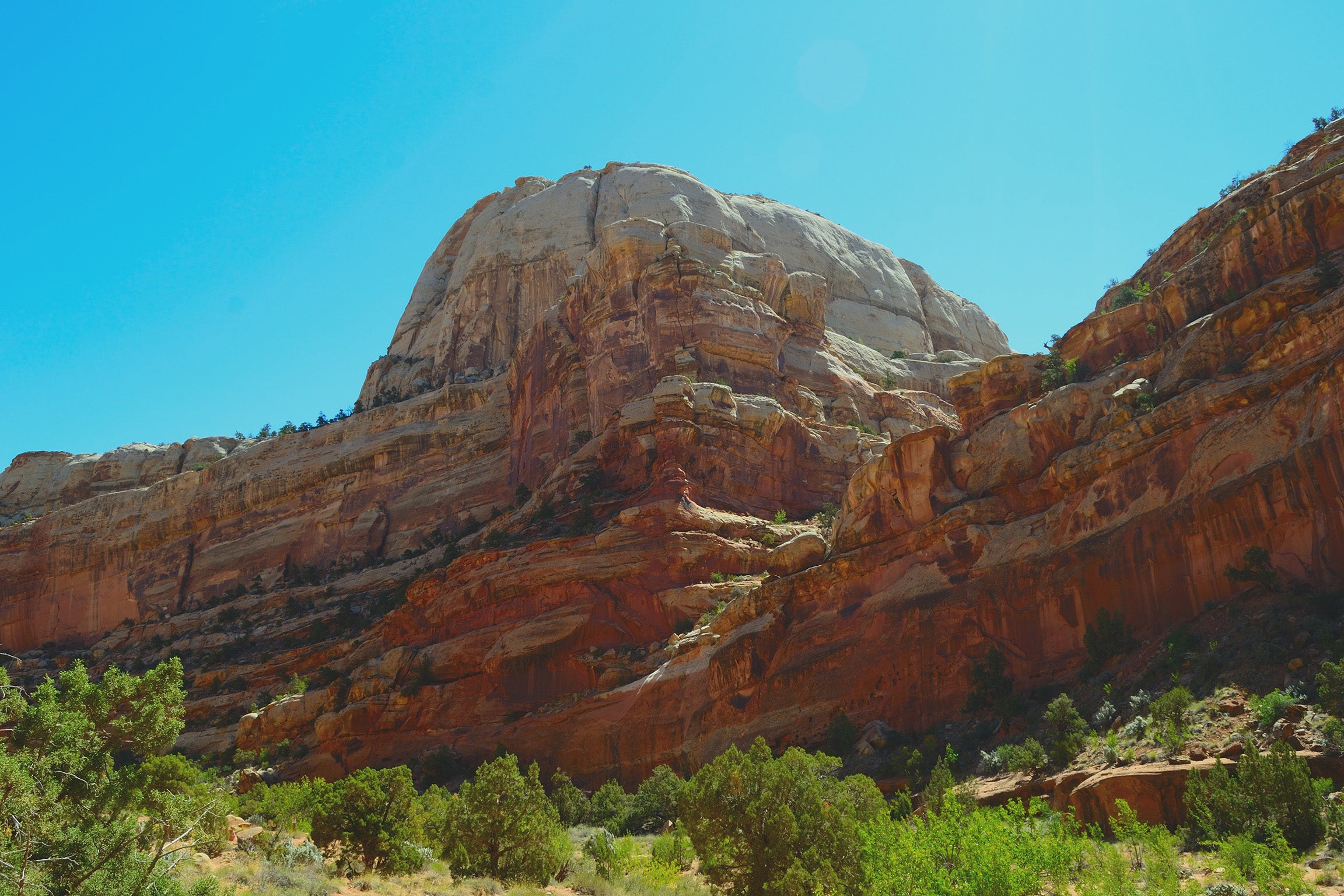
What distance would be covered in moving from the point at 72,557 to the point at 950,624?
73.4 meters

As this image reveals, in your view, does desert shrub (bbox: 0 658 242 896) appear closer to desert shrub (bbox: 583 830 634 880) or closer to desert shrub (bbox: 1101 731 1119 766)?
desert shrub (bbox: 583 830 634 880)

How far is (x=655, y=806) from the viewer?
35438 mm

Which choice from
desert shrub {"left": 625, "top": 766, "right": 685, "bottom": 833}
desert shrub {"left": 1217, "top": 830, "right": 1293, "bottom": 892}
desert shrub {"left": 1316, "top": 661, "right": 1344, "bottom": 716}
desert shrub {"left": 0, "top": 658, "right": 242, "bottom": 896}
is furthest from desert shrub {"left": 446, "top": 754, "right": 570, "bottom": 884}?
desert shrub {"left": 1316, "top": 661, "right": 1344, "bottom": 716}

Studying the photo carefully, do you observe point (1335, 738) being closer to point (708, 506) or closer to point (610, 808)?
point (610, 808)

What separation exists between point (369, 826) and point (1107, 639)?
20001mm

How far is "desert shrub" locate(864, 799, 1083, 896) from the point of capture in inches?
694

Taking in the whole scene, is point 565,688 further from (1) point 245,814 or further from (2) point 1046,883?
(2) point 1046,883

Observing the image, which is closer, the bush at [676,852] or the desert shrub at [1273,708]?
the desert shrub at [1273,708]

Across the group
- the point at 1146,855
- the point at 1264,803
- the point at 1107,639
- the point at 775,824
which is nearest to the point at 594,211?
the point at 1107,639

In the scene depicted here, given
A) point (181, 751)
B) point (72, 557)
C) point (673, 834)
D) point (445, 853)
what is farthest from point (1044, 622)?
point (72, 557)

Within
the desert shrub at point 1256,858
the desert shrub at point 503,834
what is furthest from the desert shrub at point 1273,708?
the desert shrub at point 503,834

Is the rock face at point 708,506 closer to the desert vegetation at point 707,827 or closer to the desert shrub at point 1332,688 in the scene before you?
the desert vegetation at point 707,827

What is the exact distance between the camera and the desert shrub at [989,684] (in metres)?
31.3

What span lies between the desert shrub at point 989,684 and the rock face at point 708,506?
0.61 m
